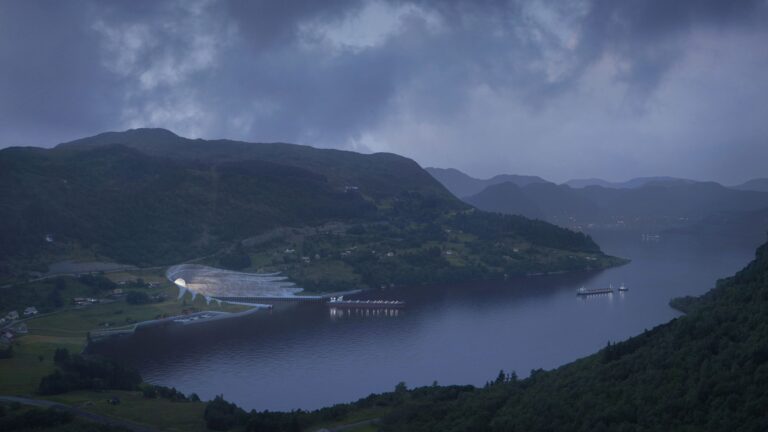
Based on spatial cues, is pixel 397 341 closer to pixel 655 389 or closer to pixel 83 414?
pixel 83 414

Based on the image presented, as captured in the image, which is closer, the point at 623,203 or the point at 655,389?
the point at 655,389

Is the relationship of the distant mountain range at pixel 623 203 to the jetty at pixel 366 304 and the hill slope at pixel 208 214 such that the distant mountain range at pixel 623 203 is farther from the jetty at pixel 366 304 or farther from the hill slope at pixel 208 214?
the jetty at pixel 366 304

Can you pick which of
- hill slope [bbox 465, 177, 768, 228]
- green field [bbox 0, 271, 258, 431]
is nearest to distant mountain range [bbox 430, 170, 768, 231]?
hill slope [bbox 465, 177, 768, 228]

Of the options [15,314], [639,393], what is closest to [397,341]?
[15,314]

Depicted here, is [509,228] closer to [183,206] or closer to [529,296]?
[529,296]

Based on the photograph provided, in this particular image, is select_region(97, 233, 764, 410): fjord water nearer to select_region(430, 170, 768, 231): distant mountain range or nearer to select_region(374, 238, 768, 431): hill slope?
select_region(374, 238, 768, 431): hill slope

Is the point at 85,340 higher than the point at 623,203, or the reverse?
the point at 623,203
